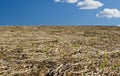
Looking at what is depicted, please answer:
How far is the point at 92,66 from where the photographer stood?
4812 millimetres

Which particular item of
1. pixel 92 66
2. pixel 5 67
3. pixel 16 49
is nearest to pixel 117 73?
pixel 92 66

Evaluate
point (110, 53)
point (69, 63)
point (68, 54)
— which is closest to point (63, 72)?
point (69, 63)

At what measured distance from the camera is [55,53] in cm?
593

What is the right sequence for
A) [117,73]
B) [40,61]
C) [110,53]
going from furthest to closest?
[110,53] < [40,61] < [117,73]

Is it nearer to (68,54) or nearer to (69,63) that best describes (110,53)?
(68,54)

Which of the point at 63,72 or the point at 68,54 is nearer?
the point at 63,72

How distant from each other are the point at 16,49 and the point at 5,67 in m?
1.71

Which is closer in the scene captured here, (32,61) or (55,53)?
(32,61)

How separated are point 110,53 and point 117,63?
1.20 meters

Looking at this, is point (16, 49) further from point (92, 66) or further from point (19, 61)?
point (92, 66)

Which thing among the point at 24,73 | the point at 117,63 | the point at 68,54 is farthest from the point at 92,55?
the point at 24,73

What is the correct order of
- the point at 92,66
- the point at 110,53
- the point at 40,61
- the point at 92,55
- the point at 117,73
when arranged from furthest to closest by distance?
the point at 110,53
the point at 92,55
the point at 40,61
the point at 92,66
the point at 117,73

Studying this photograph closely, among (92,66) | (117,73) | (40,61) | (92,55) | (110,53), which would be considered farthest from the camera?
(110,53)

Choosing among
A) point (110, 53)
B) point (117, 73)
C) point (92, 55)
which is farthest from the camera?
point (110, 53)
